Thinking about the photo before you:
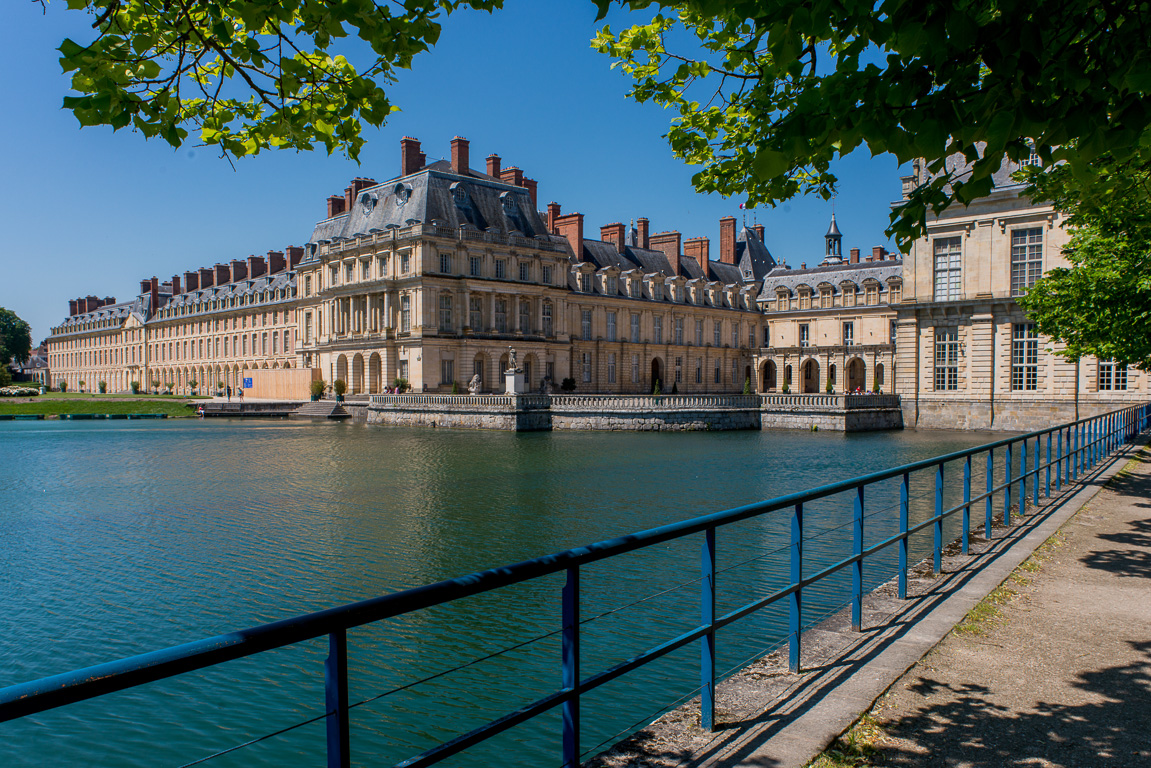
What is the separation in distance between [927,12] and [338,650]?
377 cm

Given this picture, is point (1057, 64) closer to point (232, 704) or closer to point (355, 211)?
point (232, 704)

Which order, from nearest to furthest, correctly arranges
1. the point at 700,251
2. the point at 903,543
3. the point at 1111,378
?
the point at 903,543
the point at 1111,378
the point at 700,251

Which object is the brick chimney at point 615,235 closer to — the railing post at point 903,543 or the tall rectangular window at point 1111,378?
the tall rectangular window at point 1111,378

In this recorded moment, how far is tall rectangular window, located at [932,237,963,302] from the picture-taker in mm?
38625

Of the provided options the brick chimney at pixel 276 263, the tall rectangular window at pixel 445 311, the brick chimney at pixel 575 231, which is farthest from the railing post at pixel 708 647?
the brick chimney at pixel 276 263

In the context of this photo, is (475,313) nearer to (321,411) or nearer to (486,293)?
(486,293)

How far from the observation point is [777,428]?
3969 centimetres

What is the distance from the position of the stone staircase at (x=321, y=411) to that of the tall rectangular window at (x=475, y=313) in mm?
10632

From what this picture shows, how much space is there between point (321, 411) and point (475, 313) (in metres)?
12.4

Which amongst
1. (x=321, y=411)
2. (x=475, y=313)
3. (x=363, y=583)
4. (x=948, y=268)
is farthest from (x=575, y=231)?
(x=363, y=583)

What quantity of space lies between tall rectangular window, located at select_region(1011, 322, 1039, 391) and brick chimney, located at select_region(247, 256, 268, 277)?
71262 millimetres

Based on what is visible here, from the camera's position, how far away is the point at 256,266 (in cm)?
8362

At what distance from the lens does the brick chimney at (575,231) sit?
64.3m

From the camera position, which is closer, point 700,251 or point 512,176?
point 512,176
